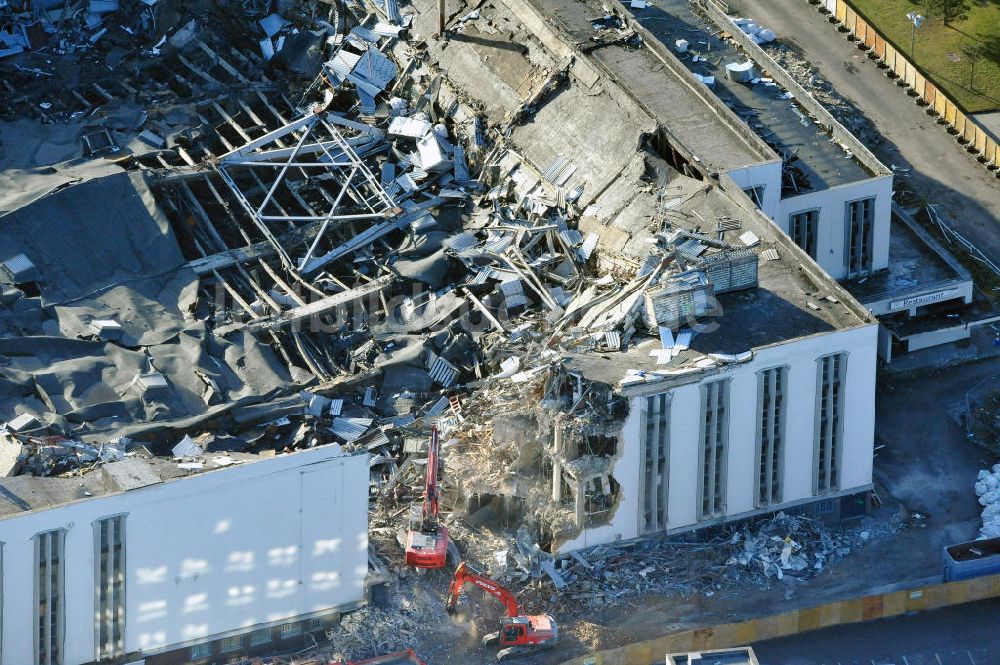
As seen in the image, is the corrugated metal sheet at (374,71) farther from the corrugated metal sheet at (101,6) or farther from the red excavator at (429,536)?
the red excavator at (429,536)

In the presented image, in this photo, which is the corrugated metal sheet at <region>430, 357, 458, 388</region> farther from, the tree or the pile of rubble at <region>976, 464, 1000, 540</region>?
the tree

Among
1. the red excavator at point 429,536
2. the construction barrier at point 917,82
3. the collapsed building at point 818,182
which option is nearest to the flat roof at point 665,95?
the collapsed building at point 818,182

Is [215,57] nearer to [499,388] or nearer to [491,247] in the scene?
[491,247]

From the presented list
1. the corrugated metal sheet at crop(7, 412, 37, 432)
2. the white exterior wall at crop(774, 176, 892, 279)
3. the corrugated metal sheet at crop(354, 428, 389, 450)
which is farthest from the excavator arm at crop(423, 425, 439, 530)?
the white exterior wall at crop(774, 176, 892, 279)

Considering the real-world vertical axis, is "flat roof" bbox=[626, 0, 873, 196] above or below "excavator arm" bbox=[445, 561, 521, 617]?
above

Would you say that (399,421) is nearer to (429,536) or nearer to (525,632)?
(429,536)

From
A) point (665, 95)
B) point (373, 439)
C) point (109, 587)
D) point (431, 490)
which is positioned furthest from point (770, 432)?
point (109, 587)

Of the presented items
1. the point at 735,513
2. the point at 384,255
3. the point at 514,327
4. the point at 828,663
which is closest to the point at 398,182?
the point at 384,255
